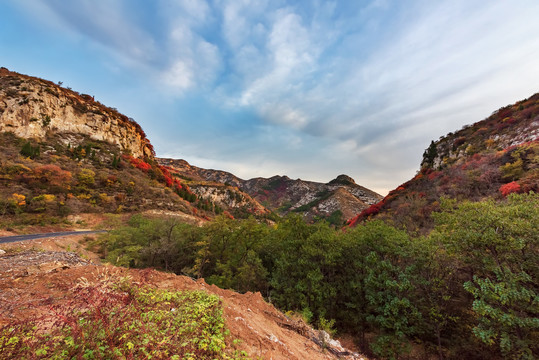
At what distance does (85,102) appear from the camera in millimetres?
59375

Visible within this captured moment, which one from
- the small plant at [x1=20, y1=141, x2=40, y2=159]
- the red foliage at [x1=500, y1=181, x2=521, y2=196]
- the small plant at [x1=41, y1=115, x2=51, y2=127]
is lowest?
the small plant at [x1=20, y1=141, x2=40, y2=159]

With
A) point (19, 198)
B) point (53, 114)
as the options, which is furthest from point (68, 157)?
point (19, 198)

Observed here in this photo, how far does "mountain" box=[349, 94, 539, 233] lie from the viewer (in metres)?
24.2

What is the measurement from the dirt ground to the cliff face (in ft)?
179

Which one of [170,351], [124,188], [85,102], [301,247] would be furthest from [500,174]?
[85,102]

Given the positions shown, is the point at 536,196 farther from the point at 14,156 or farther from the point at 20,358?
the point at 14,156

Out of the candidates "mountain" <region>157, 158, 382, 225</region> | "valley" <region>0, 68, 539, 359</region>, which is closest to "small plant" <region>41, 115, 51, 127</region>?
"valley" <region>0, 68, 539, 359</region>

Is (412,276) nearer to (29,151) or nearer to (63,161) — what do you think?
(63,161)

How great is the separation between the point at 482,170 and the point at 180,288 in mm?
40235

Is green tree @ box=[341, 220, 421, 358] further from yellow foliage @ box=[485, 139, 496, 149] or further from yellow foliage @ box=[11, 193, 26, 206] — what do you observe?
yellow foliage @ box=[485, 139, 496, 149]

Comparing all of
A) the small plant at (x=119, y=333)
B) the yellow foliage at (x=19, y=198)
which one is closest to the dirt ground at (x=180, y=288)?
the small plant at (x=119, y=333)

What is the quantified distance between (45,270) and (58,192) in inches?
1411

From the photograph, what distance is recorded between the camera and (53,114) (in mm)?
48594

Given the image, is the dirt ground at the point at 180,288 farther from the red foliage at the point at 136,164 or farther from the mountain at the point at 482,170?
the red foliage at the point at 136,164
